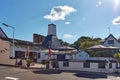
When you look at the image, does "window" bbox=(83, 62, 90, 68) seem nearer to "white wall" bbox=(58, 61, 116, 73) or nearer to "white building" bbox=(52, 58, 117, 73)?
"white building" bbox=(52, 58, 117, 73)

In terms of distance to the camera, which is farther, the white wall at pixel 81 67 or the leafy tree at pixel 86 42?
the leafy tree at pixel 86 42

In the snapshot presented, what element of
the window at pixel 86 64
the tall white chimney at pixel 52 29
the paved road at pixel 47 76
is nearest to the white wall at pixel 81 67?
the window at pixel 86 64

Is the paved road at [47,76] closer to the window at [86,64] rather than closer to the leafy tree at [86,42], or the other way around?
the window at [86,64]

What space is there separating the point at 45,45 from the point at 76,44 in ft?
106

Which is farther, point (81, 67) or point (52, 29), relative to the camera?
point (52, 29)

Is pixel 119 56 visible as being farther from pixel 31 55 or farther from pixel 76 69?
pixel 31 55

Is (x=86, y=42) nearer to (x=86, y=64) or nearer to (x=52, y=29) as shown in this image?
(x=52, y=29)

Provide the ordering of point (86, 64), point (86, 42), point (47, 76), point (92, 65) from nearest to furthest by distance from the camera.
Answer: point (47, 76) < point (92, 65) < point (86, 64) < point (86, 42)

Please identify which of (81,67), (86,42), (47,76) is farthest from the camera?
(86,42)

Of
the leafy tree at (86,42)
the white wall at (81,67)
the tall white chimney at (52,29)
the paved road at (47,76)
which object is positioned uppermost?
the tall white chimney at (52,29)

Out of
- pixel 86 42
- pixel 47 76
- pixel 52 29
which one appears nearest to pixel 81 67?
pixel 47 76

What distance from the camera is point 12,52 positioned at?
129 feet

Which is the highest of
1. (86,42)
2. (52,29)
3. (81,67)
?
(52,29)

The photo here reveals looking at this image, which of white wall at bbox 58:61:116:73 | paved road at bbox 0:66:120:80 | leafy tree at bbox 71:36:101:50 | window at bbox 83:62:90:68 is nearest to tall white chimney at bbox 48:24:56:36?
leafy tree at bbox 71:36:101:50
